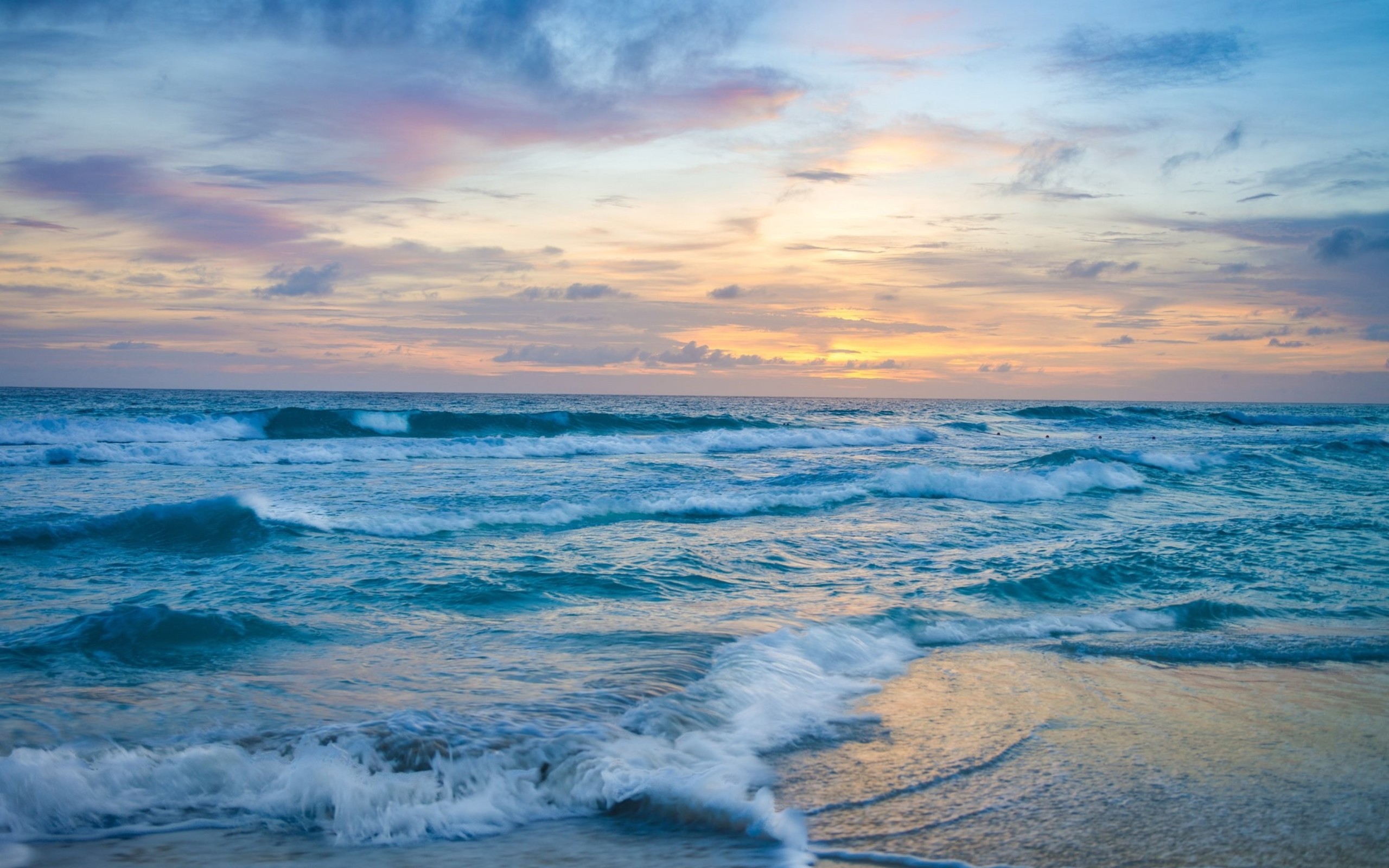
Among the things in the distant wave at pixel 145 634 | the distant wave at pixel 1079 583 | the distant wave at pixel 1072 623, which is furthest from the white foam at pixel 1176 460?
the distant wave at pixel 145 634

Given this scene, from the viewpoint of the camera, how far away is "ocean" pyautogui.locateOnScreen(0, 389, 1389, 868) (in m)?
3.91

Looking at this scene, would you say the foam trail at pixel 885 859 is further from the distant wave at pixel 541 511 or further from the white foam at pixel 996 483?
the white foam at pixel 996 483

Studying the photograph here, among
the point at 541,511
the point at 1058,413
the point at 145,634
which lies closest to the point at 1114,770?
the point at 145,634

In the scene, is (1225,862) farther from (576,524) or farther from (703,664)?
(576,524)

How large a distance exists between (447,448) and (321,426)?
11.6m

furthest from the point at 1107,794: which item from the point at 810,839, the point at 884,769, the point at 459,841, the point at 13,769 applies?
the point at 13,769

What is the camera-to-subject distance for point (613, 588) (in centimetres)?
915

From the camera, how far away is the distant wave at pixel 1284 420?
201ft

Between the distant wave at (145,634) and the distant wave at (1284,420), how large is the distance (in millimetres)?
67845

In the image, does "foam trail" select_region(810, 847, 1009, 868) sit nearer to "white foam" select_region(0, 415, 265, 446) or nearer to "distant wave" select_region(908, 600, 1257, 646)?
"distant wave" select_region(908, 600, 1257, 646)

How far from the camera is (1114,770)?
180 inches

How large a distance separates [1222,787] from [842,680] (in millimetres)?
2600

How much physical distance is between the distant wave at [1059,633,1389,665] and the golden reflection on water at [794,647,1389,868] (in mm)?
279

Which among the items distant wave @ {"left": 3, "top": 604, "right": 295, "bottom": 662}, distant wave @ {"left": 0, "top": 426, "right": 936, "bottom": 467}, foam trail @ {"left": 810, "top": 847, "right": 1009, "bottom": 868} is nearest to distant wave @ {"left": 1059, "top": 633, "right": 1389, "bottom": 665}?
foam trail @ {"left": 810, "top": 847, "right": 1009, "bottom": 868}
